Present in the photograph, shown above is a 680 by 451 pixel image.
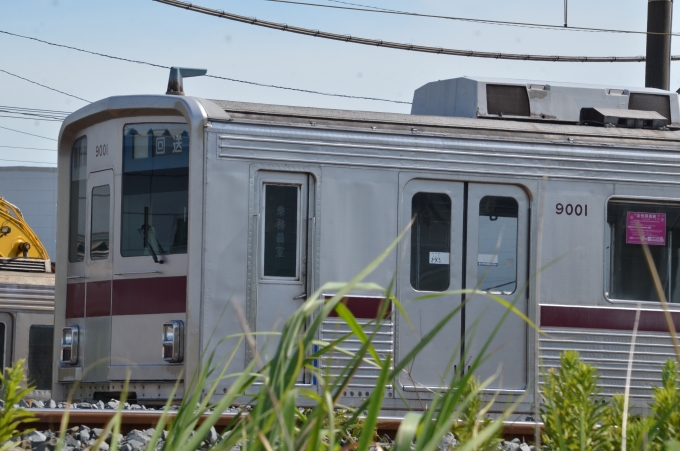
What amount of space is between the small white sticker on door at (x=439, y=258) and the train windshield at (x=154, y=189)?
1920 mm

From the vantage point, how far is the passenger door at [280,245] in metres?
6.82

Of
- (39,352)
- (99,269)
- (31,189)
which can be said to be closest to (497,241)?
(99,269)

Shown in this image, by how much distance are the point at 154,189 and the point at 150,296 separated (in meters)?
0.84

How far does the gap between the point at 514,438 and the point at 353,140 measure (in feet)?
8.17

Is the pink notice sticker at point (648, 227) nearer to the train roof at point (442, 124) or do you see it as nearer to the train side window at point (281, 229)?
the train roof at point (442, 124)

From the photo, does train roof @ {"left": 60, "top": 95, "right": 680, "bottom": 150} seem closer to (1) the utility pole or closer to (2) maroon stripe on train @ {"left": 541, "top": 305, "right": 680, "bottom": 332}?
(2) maroon stripe on train @ {"left": 541, "top": 305, "right": 680, "bottom": 332}

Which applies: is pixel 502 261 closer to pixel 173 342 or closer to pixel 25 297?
pixel 173 342

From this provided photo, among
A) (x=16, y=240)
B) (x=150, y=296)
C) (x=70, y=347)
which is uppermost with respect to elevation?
(x=16, y=240)

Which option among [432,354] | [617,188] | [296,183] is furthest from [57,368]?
[617,188]

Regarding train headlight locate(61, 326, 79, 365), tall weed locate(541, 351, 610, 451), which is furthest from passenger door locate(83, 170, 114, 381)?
tall weed locate(541, 351, 610, 451)

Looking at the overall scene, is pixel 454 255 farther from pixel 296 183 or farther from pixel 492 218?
pixel 296 183

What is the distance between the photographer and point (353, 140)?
707cm

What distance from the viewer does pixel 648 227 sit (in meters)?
7.64

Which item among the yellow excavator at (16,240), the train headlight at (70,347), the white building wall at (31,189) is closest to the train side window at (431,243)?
the train headlight at (70,347)
